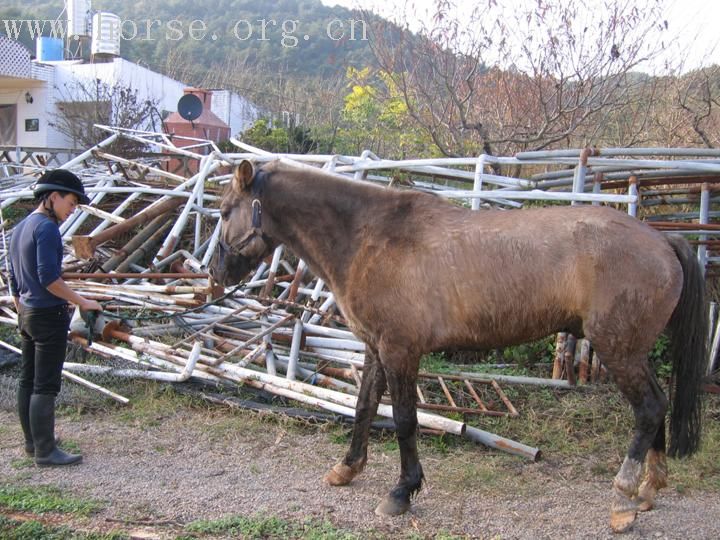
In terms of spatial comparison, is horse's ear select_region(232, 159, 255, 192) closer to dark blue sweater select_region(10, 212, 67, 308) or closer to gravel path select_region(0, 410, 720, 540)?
dark blue sweater select_region(10, 212, 67, 308)

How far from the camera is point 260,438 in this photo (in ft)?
17.3

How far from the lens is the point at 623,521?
378 centimetres

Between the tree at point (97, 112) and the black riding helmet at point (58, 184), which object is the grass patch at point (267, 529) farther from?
the tree at point (97, 112)

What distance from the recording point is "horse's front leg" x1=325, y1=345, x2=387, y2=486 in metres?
4.45

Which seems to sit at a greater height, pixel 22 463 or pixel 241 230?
pixel 241 230

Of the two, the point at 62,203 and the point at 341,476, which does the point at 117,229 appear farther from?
the point at 341,476

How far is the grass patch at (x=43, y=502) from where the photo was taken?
387 centimetres

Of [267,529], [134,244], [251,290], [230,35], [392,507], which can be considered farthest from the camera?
[230,35]

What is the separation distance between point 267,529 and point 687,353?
2.72 meters

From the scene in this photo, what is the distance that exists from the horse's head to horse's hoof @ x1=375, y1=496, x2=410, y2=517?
5.92 ft

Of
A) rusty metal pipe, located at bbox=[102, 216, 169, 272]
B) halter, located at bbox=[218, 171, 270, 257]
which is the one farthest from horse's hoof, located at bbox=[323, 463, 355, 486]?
rusty metal pipe, located at bbox=[102, 216, 169, 272]

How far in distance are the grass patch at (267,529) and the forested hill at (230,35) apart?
23.4 m

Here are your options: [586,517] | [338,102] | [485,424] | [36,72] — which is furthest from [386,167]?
[36,72]

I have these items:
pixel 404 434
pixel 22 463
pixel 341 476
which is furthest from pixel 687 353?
pixel 22 463
